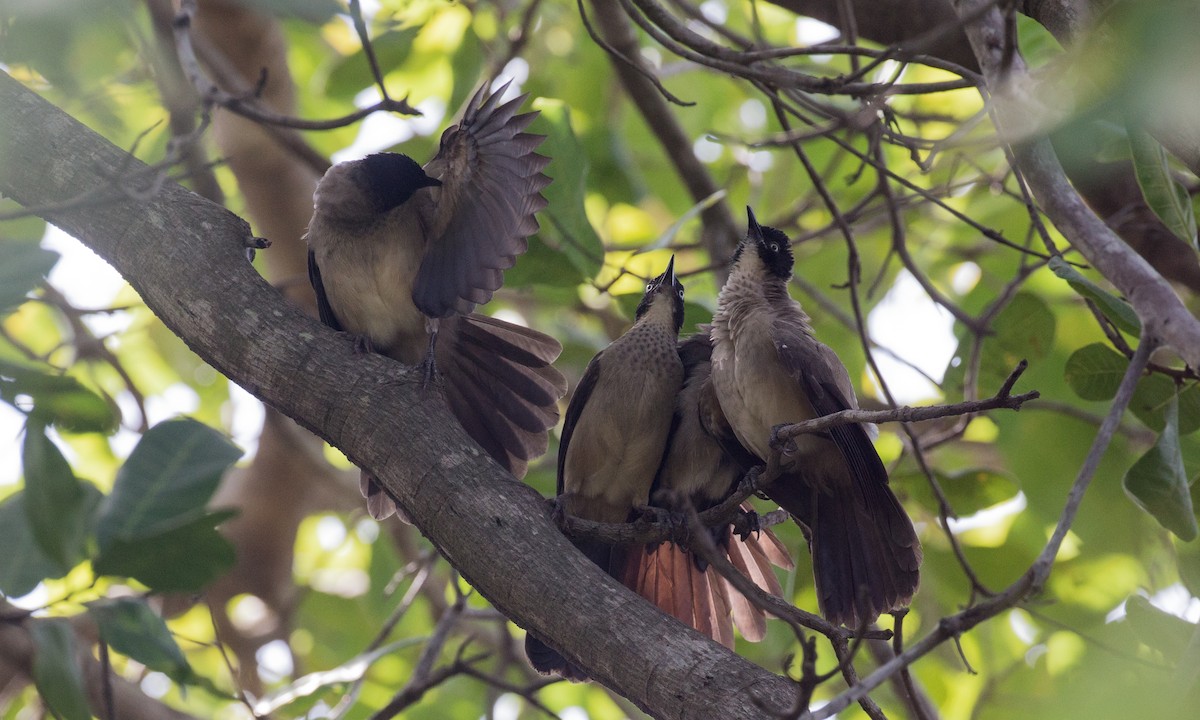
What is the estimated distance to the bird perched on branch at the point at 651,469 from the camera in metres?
3.66

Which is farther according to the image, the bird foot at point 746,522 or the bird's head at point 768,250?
the bird's head at point 768,250

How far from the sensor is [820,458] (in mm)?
3213

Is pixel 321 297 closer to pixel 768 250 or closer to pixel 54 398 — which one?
pixel 54 398

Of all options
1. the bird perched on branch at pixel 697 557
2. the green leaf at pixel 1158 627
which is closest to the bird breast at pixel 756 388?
the bird perched on branch at pixel 697 557

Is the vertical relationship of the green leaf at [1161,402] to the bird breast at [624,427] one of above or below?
below

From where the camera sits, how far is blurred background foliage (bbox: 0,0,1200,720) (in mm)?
2670

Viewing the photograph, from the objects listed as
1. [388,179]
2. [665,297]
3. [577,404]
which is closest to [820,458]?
[577,404]

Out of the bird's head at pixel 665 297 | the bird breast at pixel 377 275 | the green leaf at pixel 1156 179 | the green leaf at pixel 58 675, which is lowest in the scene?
the green leaf at pixel 58 675

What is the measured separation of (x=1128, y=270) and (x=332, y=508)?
5071mm

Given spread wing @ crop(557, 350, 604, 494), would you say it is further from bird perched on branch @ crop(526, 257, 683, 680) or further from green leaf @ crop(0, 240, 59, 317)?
green leaf @ crop(0, 240, 59, 317)

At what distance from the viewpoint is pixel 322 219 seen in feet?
13.0

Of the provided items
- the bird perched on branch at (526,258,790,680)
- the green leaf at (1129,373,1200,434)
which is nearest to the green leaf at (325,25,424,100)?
the bird perched on branch at (526,258,790,680)

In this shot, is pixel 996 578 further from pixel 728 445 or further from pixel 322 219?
pixel 322 219

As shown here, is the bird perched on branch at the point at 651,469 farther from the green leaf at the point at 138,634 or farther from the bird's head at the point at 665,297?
the green leaf at the point at 138,634
